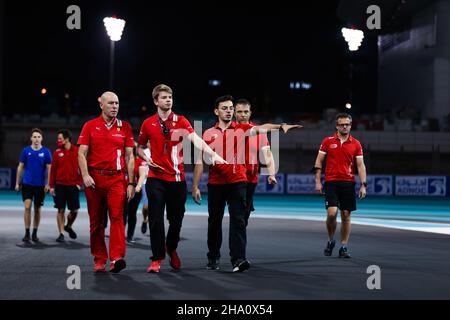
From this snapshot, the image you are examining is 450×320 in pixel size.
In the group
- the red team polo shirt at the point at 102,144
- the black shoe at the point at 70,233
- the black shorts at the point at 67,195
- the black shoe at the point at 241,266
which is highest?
the red team polo shirt at the point at 102,144

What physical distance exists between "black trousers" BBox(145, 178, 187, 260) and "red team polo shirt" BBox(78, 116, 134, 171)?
505 mm

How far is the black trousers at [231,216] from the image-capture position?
389 inches

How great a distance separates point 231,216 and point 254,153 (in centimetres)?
150

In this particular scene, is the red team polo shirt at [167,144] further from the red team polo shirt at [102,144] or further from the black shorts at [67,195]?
the black shorts at [67,195]

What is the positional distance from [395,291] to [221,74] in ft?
216

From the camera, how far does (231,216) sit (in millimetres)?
10039

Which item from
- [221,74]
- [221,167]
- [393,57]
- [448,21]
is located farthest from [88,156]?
[221,74]

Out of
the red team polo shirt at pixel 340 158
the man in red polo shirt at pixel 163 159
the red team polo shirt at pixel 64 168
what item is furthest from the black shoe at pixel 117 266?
the red team polo shirt at pixel 64 168

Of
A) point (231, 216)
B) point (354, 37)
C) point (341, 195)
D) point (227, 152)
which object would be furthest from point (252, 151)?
point (354, 37)

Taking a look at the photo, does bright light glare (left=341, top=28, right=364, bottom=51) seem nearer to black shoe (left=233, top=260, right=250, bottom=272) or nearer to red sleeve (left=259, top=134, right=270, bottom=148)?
red sleeve (left=259, top=134, right=270, bottom=148)

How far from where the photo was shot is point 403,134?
44.1 metres

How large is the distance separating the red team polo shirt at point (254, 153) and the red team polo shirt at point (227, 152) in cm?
48

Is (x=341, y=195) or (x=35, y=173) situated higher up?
(x=35, y=173)

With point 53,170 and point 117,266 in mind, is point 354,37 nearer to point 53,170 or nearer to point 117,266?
point 53,170
